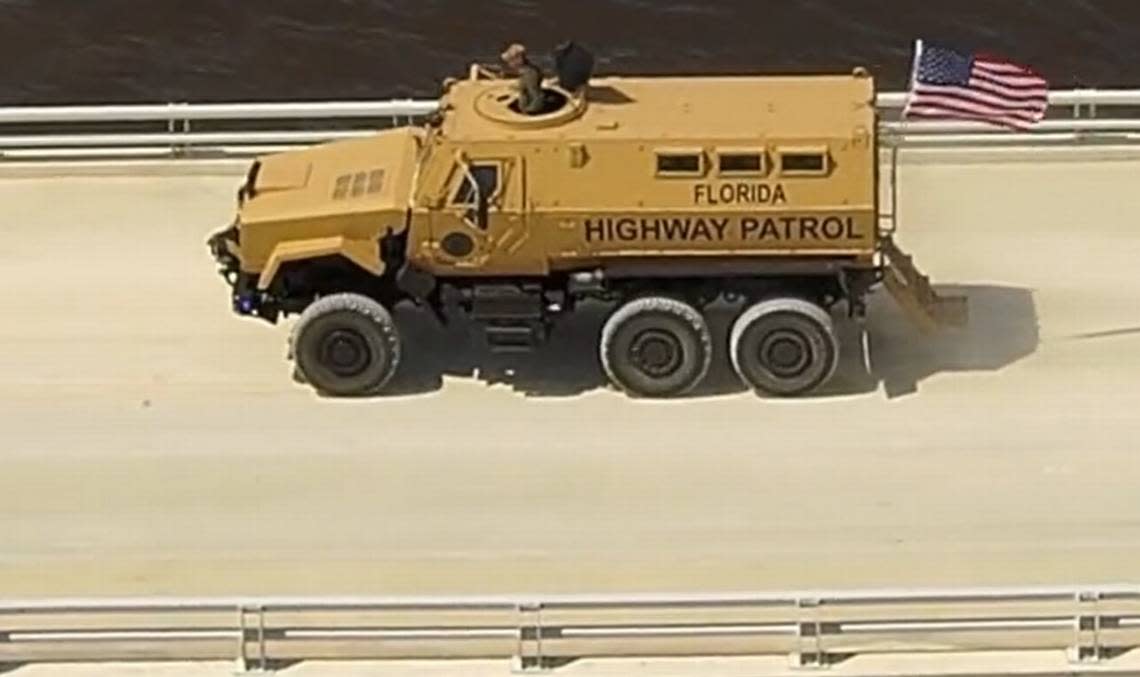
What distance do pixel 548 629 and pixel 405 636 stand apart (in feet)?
3.08

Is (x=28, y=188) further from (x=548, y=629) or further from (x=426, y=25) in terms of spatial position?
(x=426, y=25)

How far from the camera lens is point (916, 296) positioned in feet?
76.9

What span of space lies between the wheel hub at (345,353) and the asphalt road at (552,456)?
297 mm

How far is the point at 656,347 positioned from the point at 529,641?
3401 millimetres

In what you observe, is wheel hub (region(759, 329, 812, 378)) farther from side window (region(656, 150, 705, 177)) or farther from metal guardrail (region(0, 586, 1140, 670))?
metal guardrail (region(0, 586, 1140, 670))

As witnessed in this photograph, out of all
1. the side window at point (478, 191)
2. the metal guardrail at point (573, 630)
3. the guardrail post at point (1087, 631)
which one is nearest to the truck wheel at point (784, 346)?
the side window at point (478, 191)

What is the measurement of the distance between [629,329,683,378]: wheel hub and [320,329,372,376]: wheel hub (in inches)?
78.5

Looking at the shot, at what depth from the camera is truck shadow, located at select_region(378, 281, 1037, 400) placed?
2348 cm

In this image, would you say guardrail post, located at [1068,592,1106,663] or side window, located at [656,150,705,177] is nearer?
guardrail post, located at [1068,592,1106,663]

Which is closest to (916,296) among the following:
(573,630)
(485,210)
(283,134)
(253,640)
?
(485,210)

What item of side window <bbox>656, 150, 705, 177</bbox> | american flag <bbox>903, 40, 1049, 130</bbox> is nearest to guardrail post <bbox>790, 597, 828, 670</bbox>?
side window <bbox>656, 150, 705, 177</bbox>

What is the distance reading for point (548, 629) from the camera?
801 inches

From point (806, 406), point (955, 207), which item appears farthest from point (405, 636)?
point (955, 207)

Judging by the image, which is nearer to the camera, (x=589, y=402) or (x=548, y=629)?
(x=548, y=629)
